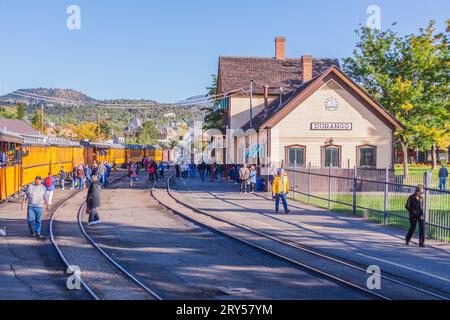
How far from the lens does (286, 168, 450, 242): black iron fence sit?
17.3m

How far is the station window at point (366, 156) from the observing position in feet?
120

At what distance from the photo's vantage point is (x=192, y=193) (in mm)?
33875

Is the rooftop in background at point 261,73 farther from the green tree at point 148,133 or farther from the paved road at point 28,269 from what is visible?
the green tree at point 148,133

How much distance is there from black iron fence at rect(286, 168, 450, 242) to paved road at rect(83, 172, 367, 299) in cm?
575

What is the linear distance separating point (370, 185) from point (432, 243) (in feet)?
22.8

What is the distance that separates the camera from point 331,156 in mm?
36656

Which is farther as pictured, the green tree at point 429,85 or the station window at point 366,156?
the green tree at point 429,85

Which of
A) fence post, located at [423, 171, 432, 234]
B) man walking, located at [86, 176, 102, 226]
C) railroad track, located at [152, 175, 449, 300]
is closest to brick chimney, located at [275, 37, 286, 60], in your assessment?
man walking, located at [86, 176, 102, 226]

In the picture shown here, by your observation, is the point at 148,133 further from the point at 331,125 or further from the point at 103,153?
the point at 331,125

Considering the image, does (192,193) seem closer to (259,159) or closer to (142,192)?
(142,192)

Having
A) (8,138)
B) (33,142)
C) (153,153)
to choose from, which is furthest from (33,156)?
(153,153)

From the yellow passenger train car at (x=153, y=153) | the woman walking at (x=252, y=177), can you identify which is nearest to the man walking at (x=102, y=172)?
the woman walking at (x=252, y=177)

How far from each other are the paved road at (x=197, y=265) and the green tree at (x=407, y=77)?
29567 millimetres
